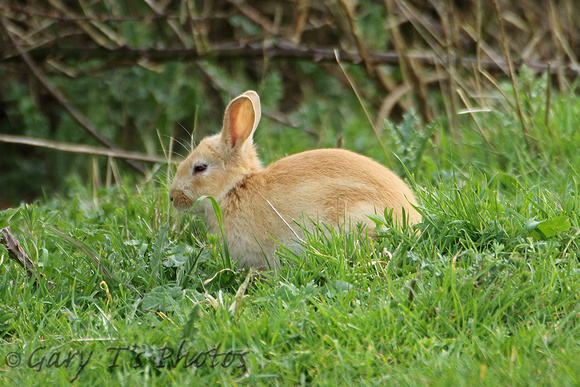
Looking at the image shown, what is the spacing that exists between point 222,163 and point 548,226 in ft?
6.67

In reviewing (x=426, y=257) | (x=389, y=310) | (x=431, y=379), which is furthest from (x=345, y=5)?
(x=431, y=379)

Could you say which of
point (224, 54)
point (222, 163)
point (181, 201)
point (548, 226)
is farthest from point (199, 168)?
point (224, 54)

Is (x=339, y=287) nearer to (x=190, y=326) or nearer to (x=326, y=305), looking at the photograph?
(x=326, y=305)

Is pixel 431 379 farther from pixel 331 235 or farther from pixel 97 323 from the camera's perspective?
pixel 97 323

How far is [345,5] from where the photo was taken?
630cm

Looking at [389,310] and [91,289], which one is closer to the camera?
[389,310]

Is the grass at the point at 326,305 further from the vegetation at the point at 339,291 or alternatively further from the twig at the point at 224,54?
the twig at the point at 224,54

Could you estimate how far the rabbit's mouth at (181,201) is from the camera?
13.3 ft

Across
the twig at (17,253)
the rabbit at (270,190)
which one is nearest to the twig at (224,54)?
the rabbit at (270,190)

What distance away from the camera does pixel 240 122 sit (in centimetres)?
415

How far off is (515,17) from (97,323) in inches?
294

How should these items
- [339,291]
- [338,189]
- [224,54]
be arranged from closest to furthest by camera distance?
[339,291], [338,189], [224,54]

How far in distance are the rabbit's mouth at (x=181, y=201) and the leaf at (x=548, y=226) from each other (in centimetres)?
205

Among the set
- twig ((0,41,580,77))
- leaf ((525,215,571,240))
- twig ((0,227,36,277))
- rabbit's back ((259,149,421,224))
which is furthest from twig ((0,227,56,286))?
twig ((0,41,580,77))
